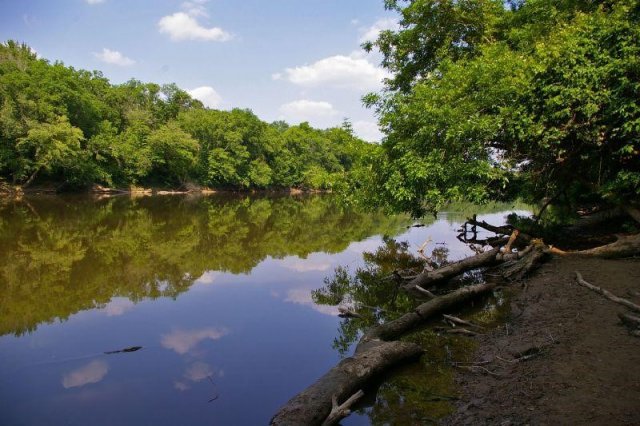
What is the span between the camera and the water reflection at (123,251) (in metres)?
11.7

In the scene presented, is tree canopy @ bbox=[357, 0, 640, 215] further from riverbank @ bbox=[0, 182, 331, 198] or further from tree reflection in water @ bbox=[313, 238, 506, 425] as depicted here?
riverbank @ bbox=[0, 182, 331, 198]

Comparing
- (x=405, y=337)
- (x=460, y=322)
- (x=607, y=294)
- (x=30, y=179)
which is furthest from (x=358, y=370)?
(x=30, y=179)

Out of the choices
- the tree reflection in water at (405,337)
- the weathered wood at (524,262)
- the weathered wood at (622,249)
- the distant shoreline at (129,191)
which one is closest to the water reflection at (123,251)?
the tree reflection in water at (405,337)

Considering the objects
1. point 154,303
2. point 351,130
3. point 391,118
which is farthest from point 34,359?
point 351,130

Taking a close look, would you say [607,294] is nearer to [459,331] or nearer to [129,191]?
[459,331]

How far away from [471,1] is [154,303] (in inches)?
650

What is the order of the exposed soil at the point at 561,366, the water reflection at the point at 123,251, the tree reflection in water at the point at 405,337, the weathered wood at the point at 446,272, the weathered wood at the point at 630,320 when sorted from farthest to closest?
the weathered wood at the point at 446,272 → the water reflection at the point at 123,251 → the weathered wood at the point at 630,320 → the tree reflection in water at the point at 405,337 → the exposed soil at the point at 561,366

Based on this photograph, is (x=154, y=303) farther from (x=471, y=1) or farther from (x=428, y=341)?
(x=471, y=1)

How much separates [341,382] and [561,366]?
357 cm

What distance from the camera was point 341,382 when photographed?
621cm

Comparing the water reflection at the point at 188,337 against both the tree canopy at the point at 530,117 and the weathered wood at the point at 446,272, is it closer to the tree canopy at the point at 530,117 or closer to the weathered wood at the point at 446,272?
the weathered wood at the point at 446,272

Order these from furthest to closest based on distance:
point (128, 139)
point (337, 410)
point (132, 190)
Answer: point (132, 190), point (128, 139), point (337, 410)

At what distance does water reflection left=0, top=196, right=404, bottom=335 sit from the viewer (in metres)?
11.7

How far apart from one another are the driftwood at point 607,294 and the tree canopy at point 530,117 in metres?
3.03
